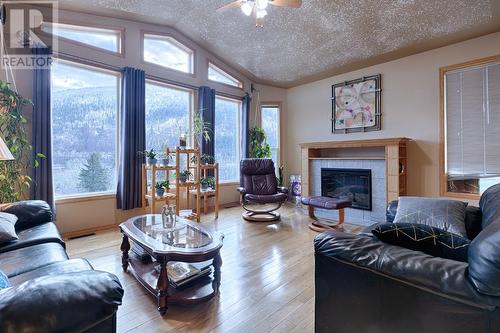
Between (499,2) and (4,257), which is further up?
(499,2)

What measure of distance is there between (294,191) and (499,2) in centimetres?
420

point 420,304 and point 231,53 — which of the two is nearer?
point 420,304

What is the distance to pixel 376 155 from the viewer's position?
4.38 meters

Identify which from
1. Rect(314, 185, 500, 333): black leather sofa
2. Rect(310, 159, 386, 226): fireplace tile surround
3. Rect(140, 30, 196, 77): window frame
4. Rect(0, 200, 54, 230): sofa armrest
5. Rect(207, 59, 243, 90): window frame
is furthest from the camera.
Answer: Rect(207, 59, 243, 90): window frame

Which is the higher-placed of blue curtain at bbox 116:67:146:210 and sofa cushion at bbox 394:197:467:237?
blue curtain at bbox 116:67:146:210

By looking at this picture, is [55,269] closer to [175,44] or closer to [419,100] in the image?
[175,44]

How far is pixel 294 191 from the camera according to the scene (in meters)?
5.78

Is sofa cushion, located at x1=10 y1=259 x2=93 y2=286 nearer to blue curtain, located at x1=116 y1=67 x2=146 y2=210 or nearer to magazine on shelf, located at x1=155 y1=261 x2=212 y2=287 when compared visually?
magazine on shelf, located at x1=155 y1=261 x2=212 y2=287

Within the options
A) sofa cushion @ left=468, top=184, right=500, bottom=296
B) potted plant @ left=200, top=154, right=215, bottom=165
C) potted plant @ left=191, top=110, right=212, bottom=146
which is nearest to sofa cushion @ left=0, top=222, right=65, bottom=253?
sofa cushion @ left=468, top=184, right=500, bottom=296

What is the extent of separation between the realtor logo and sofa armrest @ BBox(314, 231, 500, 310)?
3.99m

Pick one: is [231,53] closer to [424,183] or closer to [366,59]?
[366,59]

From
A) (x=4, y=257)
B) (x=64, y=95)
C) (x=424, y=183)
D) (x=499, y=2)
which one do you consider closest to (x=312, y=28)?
(x=499, y=2)

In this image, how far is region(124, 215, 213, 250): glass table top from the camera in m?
1.92

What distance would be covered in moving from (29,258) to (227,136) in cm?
425
